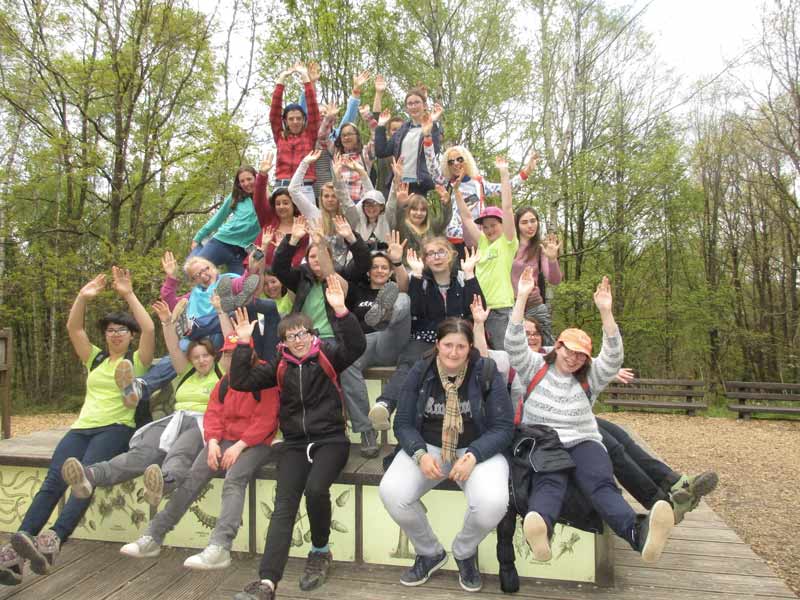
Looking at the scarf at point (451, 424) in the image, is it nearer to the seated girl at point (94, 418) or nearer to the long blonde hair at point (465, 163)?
the seated girl at point (94, 418)

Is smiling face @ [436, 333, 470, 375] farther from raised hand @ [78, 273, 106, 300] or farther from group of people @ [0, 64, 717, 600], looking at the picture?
raised hand @ [78, 273, 106, 300]

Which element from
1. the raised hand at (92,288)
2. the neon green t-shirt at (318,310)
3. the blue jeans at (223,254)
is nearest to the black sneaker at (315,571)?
the neon green t-shirt at (318,310)

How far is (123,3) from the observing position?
1275 cm

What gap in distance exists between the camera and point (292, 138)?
654 cm

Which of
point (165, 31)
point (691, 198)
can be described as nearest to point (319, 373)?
point (165, 31)

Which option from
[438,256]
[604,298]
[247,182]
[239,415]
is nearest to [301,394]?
[239,415]

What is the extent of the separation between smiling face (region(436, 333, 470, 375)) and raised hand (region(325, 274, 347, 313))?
0.80 m

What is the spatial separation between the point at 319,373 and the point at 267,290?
57.6 inches

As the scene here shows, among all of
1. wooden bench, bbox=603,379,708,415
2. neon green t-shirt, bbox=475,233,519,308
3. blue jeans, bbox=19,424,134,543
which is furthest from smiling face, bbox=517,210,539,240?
wooden bench, bbox=603,379,708,415

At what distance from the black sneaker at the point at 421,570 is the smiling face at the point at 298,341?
61.1 inches

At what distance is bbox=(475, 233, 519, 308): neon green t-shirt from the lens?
490 centimetres

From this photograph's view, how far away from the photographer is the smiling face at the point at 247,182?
6.09m

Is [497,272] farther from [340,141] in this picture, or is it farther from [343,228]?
[340,141]

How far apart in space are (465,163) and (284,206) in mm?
2196
